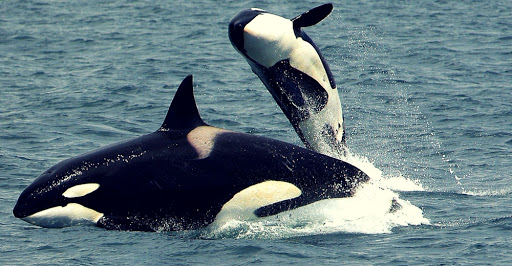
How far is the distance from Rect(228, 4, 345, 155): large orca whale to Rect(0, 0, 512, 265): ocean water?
174cm

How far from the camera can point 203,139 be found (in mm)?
12344

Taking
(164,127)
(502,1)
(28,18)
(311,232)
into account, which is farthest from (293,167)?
(502,1)

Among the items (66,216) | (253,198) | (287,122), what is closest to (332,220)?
(253,198)

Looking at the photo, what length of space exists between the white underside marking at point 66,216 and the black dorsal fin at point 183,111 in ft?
5.05

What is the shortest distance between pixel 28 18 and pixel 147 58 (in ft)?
41.4

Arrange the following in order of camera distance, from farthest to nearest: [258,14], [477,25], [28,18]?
[28,18], [477,25], [258,14]

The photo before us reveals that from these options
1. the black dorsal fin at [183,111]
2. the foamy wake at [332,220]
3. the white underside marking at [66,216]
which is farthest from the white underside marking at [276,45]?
the white underside marking at [66,216]

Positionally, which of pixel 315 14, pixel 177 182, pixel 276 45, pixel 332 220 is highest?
pixel 315 14

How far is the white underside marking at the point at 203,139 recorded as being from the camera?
1219 centimetres

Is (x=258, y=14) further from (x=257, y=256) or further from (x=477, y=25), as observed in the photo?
(x=477, y=25)

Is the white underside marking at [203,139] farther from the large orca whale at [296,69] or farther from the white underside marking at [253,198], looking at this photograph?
the large orca whale at [296,69]

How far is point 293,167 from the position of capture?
40.5 ft

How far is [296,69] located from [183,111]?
2.44m

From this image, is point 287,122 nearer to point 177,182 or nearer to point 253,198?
point 253,198
